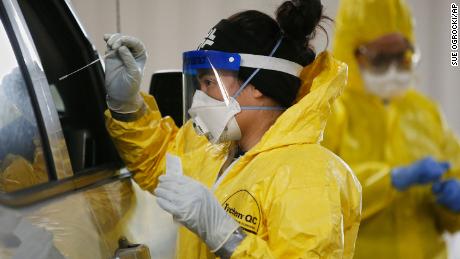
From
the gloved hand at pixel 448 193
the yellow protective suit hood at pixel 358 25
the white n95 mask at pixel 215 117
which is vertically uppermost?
the white n95 mask at pixel 215 117

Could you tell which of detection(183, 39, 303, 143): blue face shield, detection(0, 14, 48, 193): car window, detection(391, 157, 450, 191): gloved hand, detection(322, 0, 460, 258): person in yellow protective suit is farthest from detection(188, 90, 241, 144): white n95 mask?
detection(391, 157, 450, 191): gloved hand

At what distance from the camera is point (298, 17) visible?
165 cm

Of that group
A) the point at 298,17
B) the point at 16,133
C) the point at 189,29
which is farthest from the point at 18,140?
the point at 189,29

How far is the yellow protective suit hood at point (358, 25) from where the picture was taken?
3.89m

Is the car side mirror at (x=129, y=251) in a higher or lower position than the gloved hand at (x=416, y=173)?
higher

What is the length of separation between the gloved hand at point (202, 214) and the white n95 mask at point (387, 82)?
2539mm

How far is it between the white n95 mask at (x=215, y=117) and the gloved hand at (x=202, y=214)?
24cm

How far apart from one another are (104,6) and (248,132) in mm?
2544

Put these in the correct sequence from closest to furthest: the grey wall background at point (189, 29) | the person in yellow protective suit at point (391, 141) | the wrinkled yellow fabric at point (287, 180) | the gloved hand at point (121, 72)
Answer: the wrinkled yellow fabric at point (287, 180) < the gloved hand at point (121, 72) < the person in yellow protective suit at point (391, 141) < the grey wall background at point (189, 29)

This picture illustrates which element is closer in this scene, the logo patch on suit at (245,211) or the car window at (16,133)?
the car window at (16,133)

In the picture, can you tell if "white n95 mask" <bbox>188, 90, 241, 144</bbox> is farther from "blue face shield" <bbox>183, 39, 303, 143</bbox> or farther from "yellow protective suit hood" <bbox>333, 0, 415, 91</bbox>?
"yellow protective suit hood" <bbox>333, 0, 415, 91</bbox>

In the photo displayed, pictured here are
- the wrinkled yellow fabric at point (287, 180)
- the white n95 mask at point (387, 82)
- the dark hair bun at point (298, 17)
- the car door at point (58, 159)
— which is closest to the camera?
the car door at point (58, 159)

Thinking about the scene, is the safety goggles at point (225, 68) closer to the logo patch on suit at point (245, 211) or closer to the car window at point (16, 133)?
the logo patch on suit at point (245, 211)

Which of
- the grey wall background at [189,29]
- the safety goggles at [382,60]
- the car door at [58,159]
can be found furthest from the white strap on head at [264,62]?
the safety goggles at [382,60]
